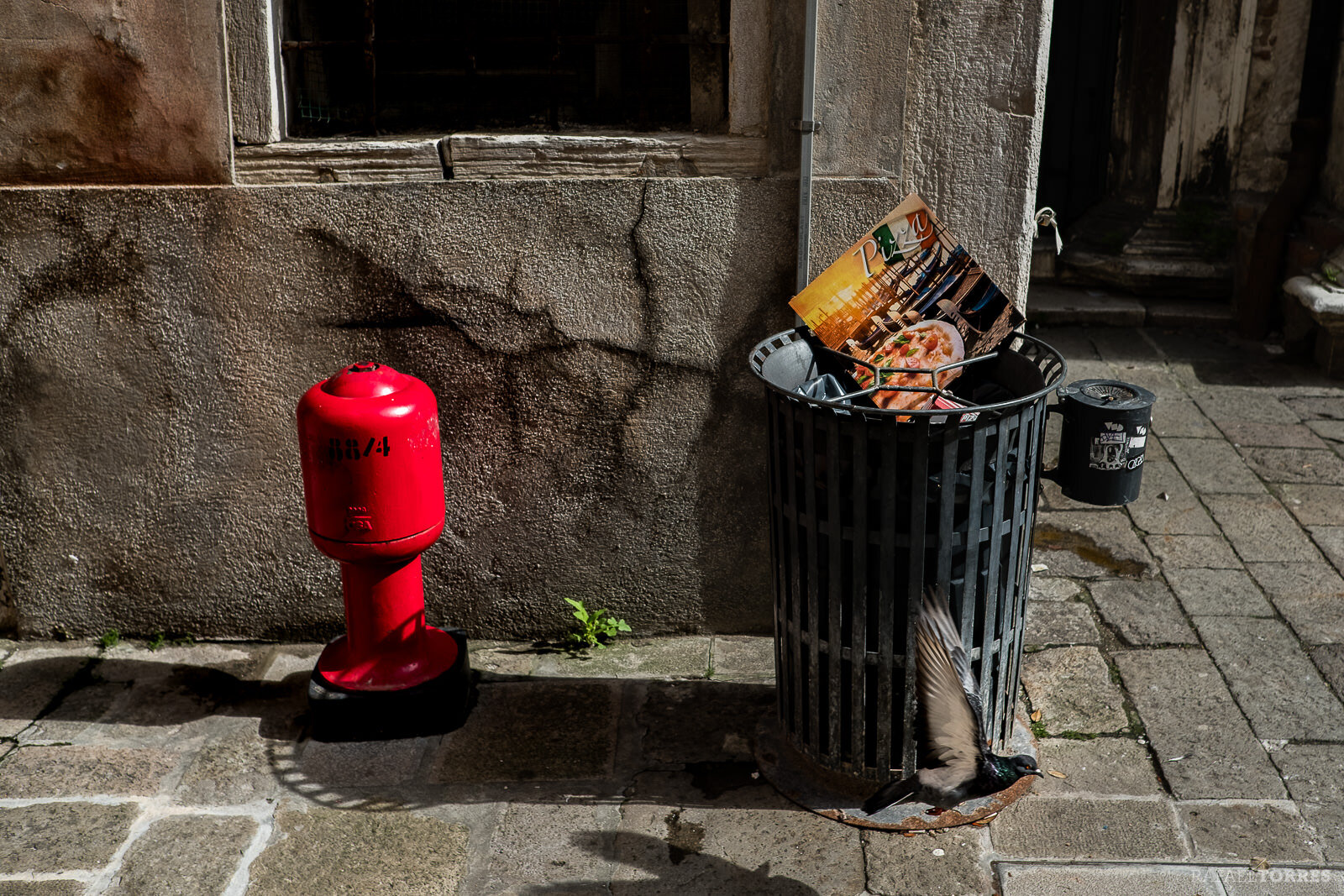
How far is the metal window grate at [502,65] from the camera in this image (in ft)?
12.2

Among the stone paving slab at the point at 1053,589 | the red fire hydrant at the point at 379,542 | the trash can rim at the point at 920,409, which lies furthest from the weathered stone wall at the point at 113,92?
the stone paving slab at the point at 1053,589

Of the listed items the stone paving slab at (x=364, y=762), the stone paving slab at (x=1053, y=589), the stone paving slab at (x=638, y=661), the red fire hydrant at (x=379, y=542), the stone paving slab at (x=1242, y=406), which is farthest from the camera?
the stone paving slab at (x=1242, y=406)

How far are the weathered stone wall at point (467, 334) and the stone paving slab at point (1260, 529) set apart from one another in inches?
73.5

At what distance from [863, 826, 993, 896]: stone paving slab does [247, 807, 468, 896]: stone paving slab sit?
3.53ft

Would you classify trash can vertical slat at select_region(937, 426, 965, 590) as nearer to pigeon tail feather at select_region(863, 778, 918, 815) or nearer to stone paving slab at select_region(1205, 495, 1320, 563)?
pigeon tail feather at select_region(863, 778, 918, 815)

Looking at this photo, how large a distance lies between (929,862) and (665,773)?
2.57 ft

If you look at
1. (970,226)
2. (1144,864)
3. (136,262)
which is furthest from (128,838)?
(970,226)

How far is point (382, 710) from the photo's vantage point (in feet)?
11.5

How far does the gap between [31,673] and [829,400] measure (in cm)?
285

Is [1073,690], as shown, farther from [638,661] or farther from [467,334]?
[467,334]

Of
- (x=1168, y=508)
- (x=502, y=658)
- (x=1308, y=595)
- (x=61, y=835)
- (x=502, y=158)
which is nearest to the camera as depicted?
(x=61, y=835)

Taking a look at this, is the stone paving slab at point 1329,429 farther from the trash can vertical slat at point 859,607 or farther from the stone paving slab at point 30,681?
the stone paving slab at point 30,681

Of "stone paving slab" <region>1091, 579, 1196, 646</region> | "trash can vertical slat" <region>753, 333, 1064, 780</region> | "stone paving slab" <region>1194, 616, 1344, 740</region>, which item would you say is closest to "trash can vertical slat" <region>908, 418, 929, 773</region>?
"trash can vertical slat" <region>753, 333, 1064, 780</region>

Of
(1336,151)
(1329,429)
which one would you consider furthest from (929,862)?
(1336,151)
